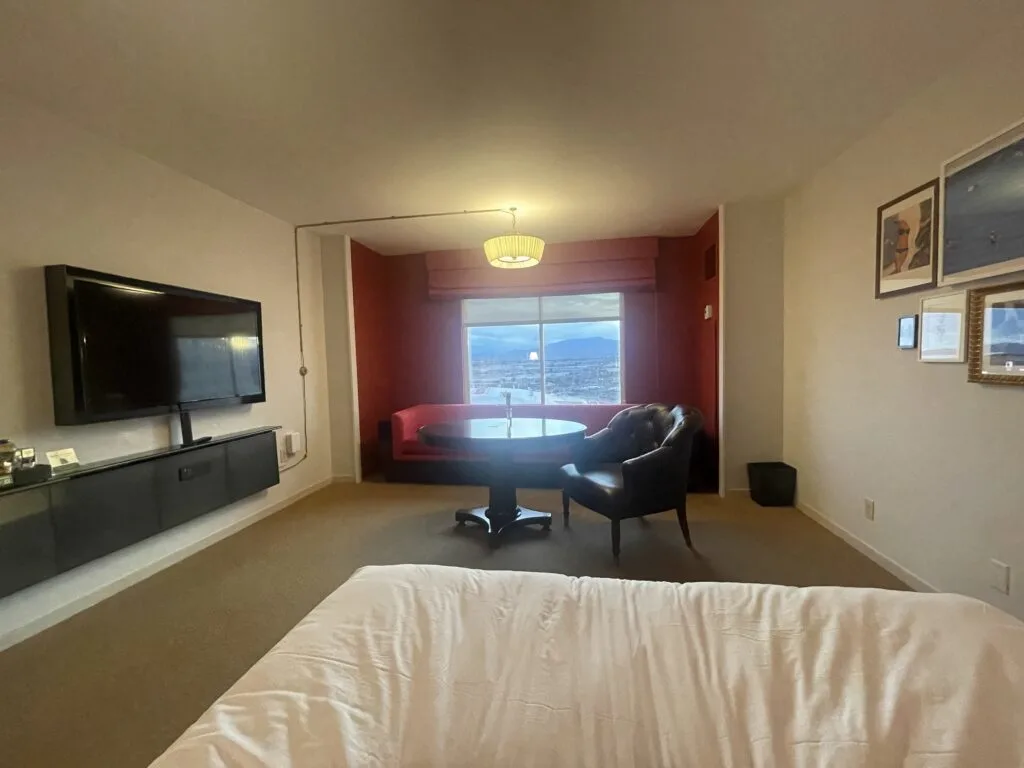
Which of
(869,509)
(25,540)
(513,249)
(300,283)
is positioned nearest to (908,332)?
(869,509)

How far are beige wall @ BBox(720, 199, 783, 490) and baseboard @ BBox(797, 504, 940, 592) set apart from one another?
66 cm

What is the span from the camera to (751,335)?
398cm

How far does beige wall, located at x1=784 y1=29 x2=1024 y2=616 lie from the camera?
197 centimetres

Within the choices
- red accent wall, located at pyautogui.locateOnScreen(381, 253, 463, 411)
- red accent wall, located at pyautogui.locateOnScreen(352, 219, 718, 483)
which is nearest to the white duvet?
red accent wall, located at pyautogui.locateOnScreen(352, 219, 718, 483)

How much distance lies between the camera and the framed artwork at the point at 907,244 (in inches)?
90.2

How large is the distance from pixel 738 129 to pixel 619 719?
2950mm

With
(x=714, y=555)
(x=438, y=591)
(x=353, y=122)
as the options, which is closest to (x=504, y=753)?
(x=438, y=591)

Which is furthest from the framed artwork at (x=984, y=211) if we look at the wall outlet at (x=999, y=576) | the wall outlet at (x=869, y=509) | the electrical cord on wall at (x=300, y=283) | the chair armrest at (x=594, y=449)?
the electrical cord on wall at (x=300, y=283)

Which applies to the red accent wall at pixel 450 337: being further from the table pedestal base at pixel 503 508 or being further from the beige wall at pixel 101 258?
the table pedestal base at pixel 503 508

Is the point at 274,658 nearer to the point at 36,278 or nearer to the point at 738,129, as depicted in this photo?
the point at 36,278

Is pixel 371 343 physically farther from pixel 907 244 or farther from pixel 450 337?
pixel 907 244

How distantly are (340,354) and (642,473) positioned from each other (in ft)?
10.9

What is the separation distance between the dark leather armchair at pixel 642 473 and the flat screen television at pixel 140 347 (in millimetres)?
2494

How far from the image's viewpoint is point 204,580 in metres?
2.68
